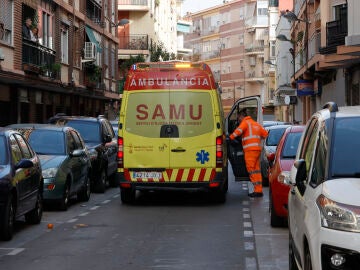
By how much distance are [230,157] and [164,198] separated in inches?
81.2

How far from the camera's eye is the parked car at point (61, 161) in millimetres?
14906

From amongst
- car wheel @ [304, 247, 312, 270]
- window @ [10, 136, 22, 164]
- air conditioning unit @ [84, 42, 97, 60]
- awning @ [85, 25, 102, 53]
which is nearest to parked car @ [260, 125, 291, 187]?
window @ [10, 136, 22, 164]

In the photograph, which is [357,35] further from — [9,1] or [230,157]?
[9,1]

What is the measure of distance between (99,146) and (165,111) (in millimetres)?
4614

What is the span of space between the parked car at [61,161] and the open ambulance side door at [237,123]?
135 inches

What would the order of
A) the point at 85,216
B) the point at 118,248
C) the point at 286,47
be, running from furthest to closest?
1. the point at 286,47
2. the point at 85,216
3. the point at 118,248

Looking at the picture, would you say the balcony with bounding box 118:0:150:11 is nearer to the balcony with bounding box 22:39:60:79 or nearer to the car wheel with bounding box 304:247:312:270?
the balcony with bounding box 22:39:60:79

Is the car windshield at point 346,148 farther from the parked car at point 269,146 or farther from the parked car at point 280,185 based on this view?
the parked car at point 269,146

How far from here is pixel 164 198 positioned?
18.0 metres

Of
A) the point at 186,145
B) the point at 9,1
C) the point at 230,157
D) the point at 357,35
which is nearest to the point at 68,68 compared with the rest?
the point at 9,1

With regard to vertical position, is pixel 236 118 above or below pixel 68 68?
below

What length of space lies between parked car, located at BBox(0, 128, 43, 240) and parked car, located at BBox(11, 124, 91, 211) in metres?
1.51

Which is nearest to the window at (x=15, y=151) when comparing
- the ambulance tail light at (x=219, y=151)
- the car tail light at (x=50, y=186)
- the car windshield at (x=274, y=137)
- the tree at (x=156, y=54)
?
the car tail light at (x=50, y=186)

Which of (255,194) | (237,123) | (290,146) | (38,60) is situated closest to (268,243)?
(290,146)
